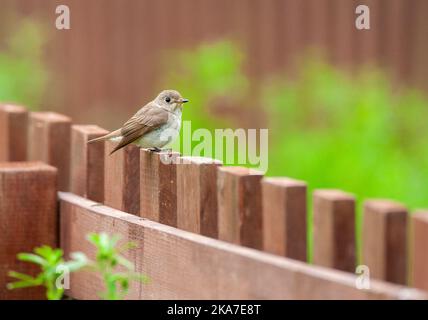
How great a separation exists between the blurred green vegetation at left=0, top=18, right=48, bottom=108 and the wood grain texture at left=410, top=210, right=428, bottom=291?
5.22 meters

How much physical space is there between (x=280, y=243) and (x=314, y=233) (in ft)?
0.32

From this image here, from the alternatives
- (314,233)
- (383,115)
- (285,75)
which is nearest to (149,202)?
(314,233)

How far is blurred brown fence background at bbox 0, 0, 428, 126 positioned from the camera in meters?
7.63

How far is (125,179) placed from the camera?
3.22 m

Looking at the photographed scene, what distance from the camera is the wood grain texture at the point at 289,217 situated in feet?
7.72

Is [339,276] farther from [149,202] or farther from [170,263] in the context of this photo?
[149,202]

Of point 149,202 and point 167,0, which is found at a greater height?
point 167,0

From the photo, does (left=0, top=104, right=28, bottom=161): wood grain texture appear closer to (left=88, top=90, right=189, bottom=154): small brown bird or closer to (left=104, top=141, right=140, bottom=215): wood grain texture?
(left=88, top=90, right=189, bottom=154): small brown bird

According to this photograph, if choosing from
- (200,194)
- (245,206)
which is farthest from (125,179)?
(245,206)

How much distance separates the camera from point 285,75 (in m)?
7.64

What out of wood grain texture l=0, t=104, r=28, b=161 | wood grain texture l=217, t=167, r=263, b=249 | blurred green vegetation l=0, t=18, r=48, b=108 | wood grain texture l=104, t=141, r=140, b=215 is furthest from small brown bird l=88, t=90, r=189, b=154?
blurred green vegetation l=0, t=18, r=48, b=108

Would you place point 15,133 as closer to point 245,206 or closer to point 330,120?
point 245,206

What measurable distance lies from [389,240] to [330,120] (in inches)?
174

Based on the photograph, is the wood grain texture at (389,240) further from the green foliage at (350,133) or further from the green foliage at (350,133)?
the green foliage at (350,133)
